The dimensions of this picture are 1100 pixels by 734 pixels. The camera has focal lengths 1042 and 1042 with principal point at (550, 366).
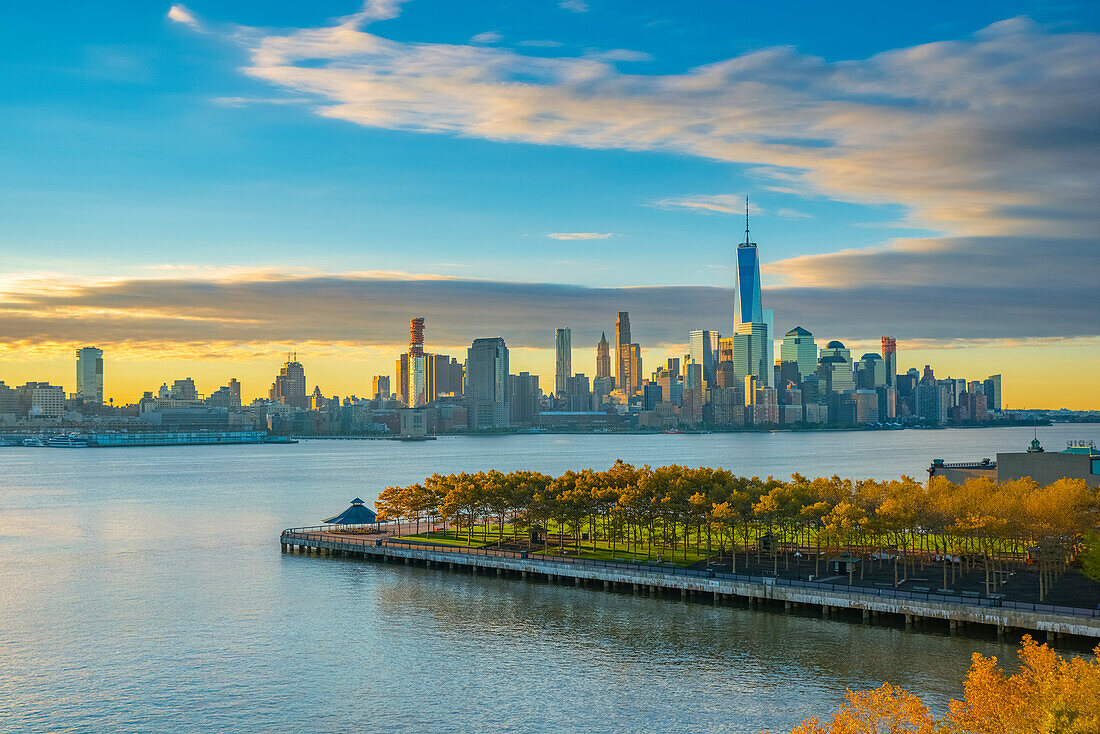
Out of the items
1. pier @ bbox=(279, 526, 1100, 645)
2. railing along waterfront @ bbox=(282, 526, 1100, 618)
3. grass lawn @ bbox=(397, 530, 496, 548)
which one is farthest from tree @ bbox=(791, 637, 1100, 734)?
grass lawn @ bbox=(397, 530, 496, 548)

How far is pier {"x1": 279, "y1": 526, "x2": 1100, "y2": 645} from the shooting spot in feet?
164

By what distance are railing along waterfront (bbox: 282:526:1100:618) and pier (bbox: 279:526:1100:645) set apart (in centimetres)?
6

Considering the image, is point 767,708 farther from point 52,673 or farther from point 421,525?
point 421,525

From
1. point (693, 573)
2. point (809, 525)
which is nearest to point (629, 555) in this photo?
point (693, 573)

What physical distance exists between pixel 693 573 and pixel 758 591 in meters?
4.97

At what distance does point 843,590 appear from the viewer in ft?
186

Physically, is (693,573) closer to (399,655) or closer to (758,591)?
(758,591)

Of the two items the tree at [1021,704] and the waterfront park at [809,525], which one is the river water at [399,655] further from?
the tree at [1021,704]

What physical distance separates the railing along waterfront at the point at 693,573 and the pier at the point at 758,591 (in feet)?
0.18

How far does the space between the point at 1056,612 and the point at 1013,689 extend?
24.8 meters

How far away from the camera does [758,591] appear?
59.5 meters

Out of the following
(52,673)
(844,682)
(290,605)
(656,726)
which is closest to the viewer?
(656,726)

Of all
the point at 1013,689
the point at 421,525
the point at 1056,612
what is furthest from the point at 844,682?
the point at 421,525

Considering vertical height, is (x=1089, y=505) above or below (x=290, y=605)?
above
